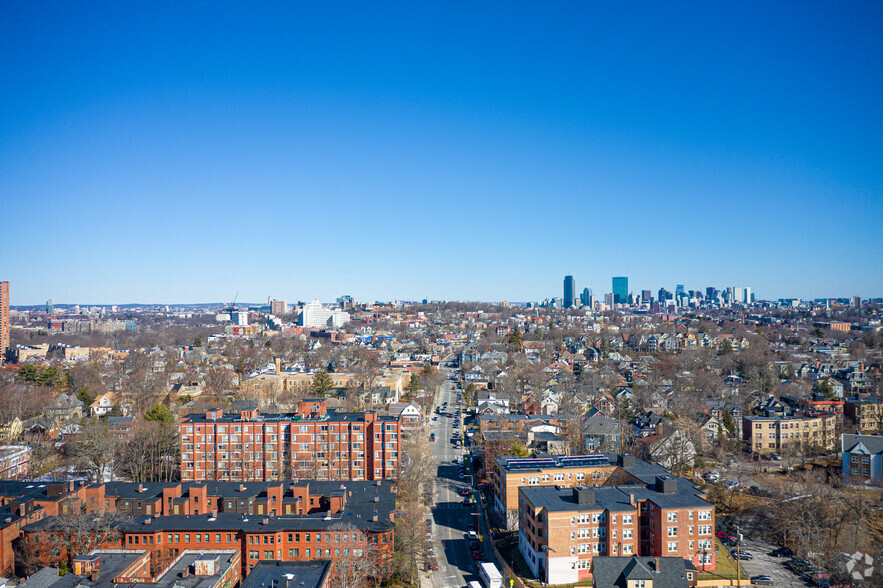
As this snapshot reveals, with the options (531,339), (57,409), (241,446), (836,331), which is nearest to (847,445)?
(241,446)

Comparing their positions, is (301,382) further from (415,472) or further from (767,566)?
(767,566)

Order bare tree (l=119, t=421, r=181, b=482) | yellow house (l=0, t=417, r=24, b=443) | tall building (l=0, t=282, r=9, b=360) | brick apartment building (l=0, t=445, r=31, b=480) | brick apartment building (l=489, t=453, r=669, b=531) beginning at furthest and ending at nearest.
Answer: tall building (l=0, t=282, r=9, b=360), yellow house (l=0, t=417, r=24, b=443), bare tree (l=119, t=421, r=181, b=482), brick apartment building (l=0, t=445, r=31, b=480), brick apartment building (l=489, t=453, r=669, b=531)

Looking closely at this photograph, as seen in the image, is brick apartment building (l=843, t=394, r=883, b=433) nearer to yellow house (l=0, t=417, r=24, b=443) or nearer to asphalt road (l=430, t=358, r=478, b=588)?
asphalt road (l=430, t=358, r=478, b=588)

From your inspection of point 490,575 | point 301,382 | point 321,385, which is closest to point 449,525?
point 490,575

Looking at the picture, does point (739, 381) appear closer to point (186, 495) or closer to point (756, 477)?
point (756, 477)

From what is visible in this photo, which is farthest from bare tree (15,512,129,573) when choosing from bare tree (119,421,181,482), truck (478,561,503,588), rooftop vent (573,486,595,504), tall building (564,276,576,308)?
tall building (564,276,576,308)

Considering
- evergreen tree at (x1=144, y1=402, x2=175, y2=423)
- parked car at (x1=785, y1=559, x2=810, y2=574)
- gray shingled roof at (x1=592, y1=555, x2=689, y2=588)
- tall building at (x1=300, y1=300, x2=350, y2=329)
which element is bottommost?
parked car at (x1=785, y1=559, x2=810, y2=574)
